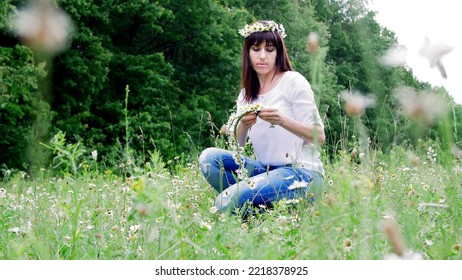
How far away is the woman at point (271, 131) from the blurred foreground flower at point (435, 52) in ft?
6.10

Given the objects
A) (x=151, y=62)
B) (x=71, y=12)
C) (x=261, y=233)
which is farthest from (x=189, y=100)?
(x=261, y=233)

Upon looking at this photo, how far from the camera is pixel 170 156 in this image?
16.4 metres

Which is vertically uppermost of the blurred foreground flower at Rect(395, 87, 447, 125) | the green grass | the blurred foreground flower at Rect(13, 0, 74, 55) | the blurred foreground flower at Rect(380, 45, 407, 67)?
the blurred foreground flower at Rect(13, 0, 74, 55)

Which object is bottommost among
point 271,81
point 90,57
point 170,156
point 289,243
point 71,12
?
point 170,156

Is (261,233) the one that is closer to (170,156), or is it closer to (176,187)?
(176,187)

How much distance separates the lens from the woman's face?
3.67m

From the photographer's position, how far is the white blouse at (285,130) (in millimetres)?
3502

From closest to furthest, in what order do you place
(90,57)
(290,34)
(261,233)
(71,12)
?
(261,233) < (71,12) < (90,57) < (290,34)

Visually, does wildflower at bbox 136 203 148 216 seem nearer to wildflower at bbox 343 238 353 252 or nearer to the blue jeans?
wildflower at bbox 343 238 353 252

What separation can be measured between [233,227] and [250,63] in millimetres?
1641

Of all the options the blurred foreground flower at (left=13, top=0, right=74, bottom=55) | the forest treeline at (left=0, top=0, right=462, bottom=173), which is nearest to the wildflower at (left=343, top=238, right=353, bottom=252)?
the blurred foreground flower at (left=13, top=0, right=74, bottom=55)

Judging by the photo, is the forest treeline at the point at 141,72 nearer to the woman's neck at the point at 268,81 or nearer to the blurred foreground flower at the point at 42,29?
the woman's neck at the point at 268,81
